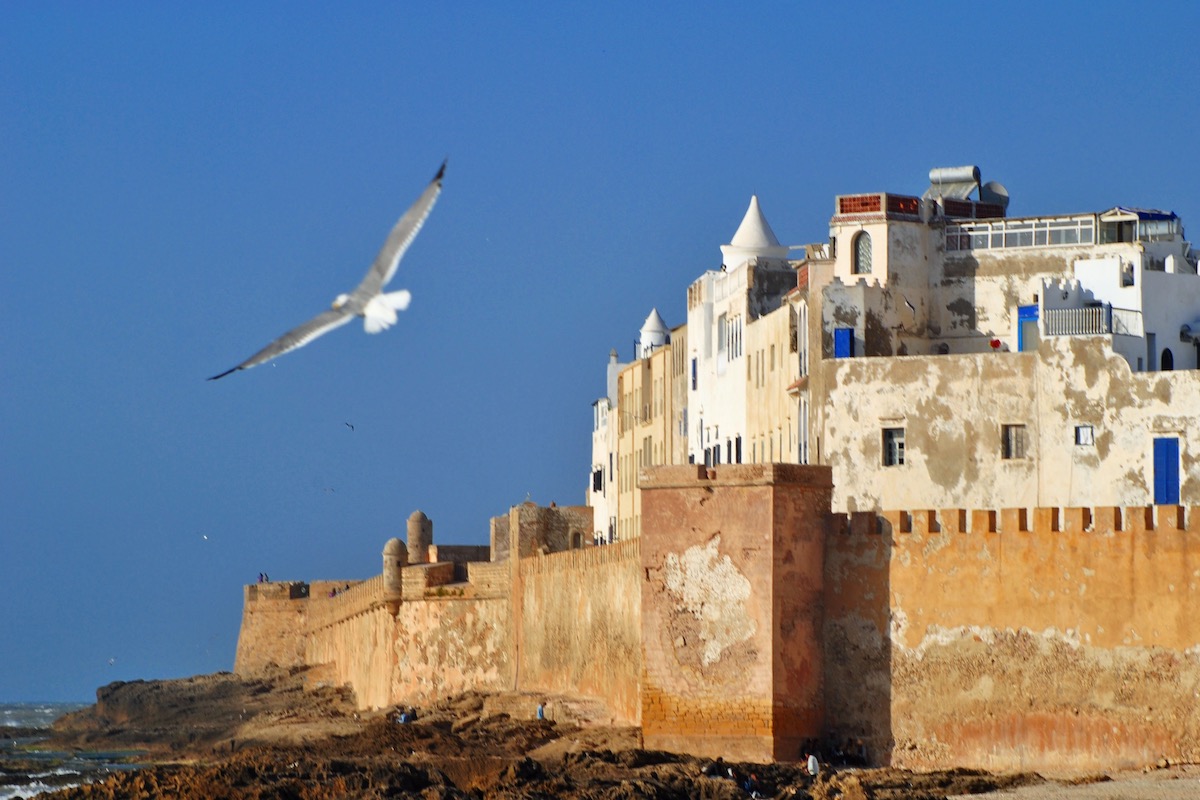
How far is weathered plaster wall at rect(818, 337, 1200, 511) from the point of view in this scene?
1681 inches

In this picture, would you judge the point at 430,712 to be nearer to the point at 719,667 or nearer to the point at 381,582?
the point at 381,582

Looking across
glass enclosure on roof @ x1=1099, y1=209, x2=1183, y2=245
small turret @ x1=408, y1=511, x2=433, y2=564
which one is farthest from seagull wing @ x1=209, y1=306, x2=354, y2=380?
small turret @ x1=408, y1=511, x2=433, y2=564

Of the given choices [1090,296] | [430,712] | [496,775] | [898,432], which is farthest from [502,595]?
[496,775]

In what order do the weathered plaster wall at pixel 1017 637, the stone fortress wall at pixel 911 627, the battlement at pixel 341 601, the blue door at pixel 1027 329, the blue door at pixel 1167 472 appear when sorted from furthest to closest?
1. the battlement at pixel 341 601
2. the blue door at pixel 1027 329
3. the blue door at pixel 1167 472
4. the stone fortress wall at pixel 911 627
5. the weathered plaster wall at pixel 1017 637

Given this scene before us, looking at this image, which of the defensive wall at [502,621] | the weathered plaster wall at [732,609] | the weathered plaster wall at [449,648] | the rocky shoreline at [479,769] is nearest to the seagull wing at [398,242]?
the rocky shoreline at [479,769]

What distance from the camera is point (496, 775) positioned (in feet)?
109

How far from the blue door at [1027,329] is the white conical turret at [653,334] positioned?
21.4m

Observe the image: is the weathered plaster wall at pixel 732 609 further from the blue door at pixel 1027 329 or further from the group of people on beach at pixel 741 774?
the blue door at pixel 1027 329

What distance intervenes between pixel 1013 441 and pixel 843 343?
14.3ft

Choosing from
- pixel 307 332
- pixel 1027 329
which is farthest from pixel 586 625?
pixel 307 332

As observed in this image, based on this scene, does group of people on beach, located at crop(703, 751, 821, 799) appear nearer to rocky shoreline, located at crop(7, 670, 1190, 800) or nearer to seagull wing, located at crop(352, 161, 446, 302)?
rocky shoreline, located at crop(7, 670, 1190, 800)

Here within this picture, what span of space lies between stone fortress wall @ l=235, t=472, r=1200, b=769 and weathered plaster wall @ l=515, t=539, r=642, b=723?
81.4 inches

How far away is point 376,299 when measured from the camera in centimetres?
2289

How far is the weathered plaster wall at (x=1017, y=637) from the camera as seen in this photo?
33.5 metres
